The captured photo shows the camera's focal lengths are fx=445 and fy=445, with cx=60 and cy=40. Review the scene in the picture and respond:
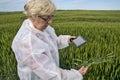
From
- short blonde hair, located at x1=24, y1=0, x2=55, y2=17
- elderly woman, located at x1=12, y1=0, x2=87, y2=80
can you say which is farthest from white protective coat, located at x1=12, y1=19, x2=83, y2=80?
short blonde hair, located at x1=24, y1=0, x2=55, y2=17

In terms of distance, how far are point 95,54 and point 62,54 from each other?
14.6 inches

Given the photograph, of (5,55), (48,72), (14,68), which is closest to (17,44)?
(48,72)

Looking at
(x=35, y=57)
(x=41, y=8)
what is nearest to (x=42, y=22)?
(x=41, y=8)

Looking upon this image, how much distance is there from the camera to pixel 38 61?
8.75ft

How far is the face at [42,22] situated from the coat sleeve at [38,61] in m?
0.09

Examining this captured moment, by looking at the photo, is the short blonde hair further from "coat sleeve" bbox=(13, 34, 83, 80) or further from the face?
"coat sleeve" bbox=(13, 34, 83, 80)

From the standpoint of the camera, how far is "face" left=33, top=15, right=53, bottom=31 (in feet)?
8.68

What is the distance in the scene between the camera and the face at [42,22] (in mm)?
2645

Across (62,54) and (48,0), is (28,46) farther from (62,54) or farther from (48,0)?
(62,54)

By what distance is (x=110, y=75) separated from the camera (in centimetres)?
415

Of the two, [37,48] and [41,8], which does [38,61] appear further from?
[41,8]

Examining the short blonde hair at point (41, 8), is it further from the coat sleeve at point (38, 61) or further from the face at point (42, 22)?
the coat sleeve at point (38, 61)

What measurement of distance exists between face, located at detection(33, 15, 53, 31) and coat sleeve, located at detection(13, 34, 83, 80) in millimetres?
90

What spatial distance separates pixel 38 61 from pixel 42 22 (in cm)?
24
